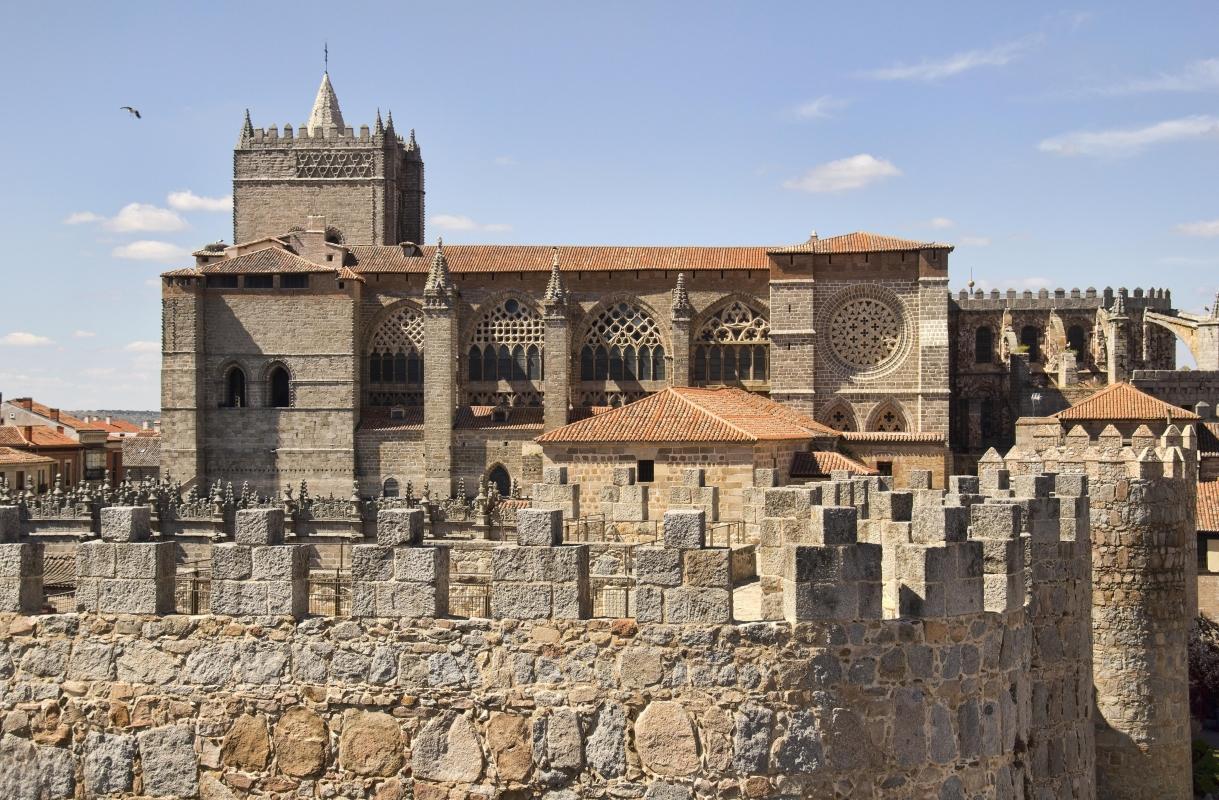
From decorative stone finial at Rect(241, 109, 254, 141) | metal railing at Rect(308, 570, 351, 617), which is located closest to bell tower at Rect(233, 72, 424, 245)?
decorative stone finial at Rect(241, 109, 254, 141)

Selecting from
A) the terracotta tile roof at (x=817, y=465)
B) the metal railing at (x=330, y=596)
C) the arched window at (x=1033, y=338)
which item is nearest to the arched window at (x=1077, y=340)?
the arched window at (x=1033, y=338)

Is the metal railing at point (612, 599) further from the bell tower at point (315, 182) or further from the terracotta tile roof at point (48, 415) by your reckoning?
the terracotta tile roof at point (48, 415)

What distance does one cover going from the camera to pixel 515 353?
3966cm

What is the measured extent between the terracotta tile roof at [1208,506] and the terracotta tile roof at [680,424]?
894cm

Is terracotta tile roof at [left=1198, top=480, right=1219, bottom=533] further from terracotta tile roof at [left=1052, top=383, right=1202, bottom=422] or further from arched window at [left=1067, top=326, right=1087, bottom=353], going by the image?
arched window at [left=1067, top=326, right=1087, bottom=353]

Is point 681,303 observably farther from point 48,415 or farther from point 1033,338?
point 48,415

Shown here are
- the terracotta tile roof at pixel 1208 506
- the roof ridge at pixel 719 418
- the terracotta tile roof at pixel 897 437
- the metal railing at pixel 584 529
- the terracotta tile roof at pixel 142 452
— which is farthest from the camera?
the terracotta tile roof at pixel 142 452

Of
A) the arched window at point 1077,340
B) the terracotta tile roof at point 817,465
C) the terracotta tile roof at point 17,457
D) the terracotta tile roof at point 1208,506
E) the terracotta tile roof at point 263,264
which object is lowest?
the terracotta tile roof at point 1208,506

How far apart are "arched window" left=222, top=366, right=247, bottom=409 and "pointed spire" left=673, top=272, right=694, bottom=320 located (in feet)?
41.9

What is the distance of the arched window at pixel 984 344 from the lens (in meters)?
Answer: 46.7

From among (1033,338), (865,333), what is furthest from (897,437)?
(1033,338)

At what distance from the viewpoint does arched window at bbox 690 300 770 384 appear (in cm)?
3916

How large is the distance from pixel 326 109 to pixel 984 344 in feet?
83.6

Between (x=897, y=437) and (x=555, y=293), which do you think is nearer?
(x=897, y=437)
